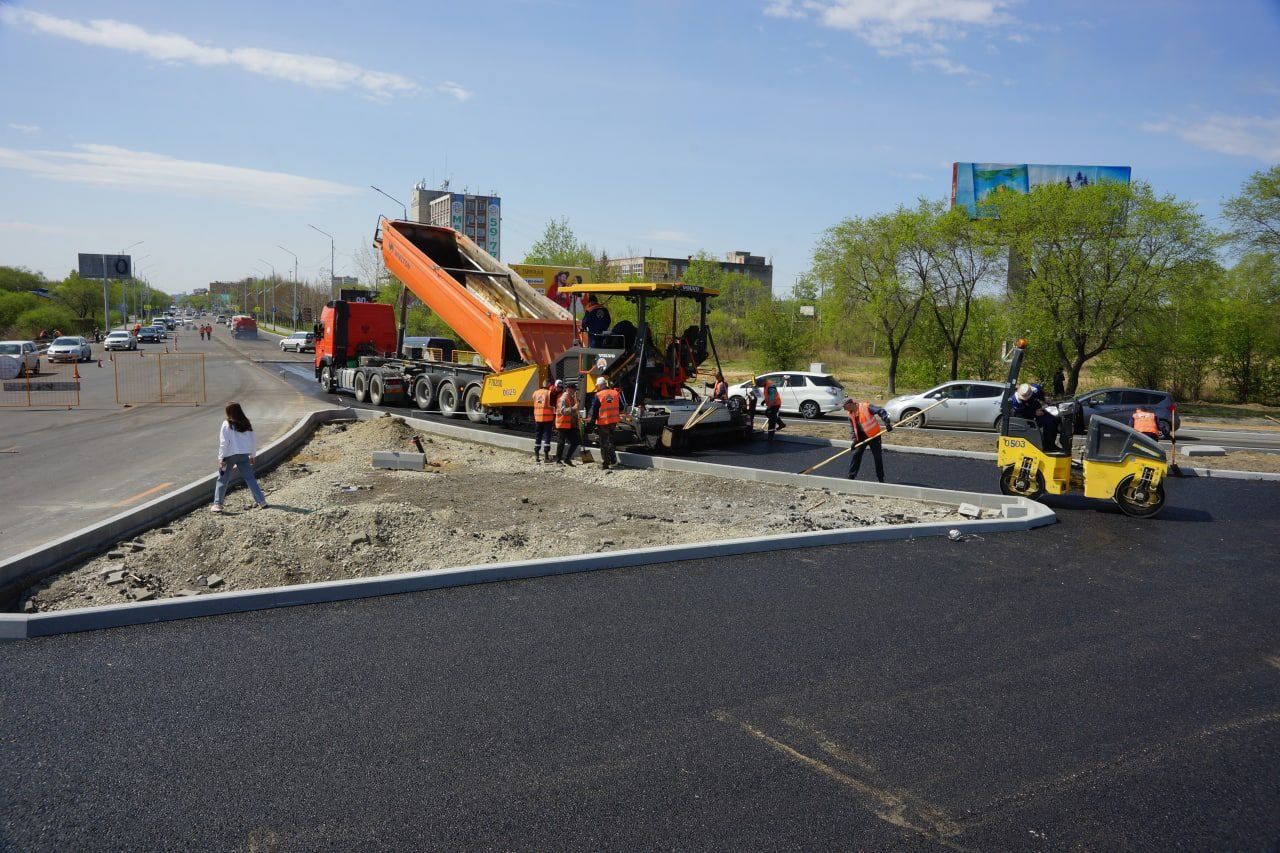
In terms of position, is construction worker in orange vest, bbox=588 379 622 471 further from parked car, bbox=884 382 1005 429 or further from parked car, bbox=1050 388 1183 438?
parked car, bbox=1050 388 1183 438

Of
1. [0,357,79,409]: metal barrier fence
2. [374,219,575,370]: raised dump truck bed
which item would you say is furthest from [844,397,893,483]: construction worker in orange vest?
[0,357,79,409]: metal barrier fence

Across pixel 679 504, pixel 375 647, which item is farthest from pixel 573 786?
pixel 679 504

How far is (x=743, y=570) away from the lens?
8.62 metres

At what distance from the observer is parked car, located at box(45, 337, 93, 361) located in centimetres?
4216

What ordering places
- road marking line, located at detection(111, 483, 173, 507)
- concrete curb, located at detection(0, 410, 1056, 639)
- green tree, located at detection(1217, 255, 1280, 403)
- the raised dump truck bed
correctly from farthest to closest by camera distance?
green tree, located at detection(1217, 255, 1280, 403) → the raised dump truck bed → road marking line, located at detection(111, 483, 173, 507) → concrete curb, located at detection(0, 410, 1056, 639)

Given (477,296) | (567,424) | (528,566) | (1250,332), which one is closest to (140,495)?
(567,424)

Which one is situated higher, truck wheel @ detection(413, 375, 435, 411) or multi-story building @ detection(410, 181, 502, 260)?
multi-story building @ detection(410, 181, 502, 260)

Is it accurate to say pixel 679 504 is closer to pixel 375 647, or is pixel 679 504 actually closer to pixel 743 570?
pixel 743 570

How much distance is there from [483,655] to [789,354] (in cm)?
3410

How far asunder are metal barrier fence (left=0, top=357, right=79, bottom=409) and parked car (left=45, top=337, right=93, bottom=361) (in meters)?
5.90

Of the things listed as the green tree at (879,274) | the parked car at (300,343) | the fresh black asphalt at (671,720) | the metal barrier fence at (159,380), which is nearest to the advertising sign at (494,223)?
the parked car at (300,343)

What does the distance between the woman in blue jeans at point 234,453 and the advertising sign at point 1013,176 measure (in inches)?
1802

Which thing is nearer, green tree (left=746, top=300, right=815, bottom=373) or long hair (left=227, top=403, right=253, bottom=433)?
long hair (left=227, top=403, right=253, bottom=433)

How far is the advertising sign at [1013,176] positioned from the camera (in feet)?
162
